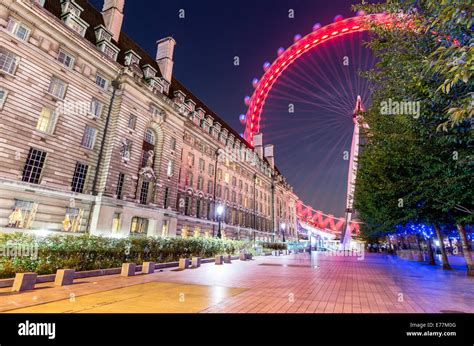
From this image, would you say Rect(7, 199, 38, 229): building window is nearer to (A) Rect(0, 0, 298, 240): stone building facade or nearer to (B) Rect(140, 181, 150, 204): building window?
(A) Rect(0, 0, 298, 240): stone building facade

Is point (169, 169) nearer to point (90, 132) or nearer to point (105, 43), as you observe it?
point (90, 132)

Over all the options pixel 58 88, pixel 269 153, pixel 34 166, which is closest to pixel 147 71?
pixel 58 88

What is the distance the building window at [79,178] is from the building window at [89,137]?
2100 mm

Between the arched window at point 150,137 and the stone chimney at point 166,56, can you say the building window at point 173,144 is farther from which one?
the stone chimney at point 166,56

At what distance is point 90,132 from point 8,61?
26.9 ft

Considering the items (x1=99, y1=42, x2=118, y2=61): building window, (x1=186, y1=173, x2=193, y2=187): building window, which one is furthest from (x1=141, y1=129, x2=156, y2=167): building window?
(x1=99, y1=42, x2=118, y2=61): building window

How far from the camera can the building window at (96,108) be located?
26.2 metres

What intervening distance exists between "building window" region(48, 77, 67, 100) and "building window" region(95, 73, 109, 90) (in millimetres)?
3663

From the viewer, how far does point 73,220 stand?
23016 mm

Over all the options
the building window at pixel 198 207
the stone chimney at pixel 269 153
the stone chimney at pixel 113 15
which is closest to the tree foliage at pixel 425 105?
the building window at pixel 198 207

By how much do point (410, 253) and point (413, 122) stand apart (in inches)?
1311
